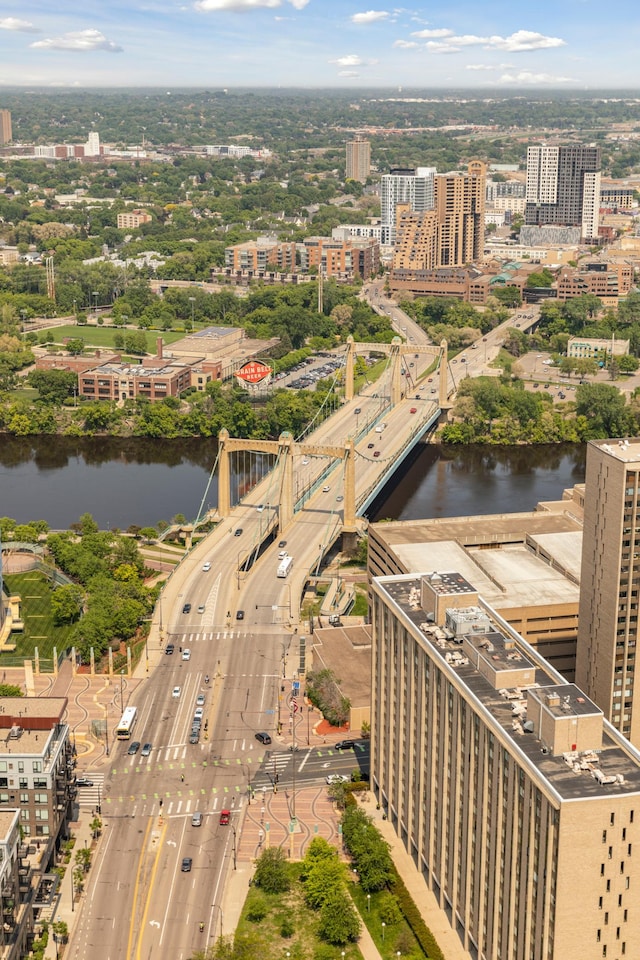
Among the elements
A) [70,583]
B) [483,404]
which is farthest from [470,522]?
[483,404]

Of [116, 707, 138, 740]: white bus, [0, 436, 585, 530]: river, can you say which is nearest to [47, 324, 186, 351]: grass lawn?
[0, 436, 585, 530]: river

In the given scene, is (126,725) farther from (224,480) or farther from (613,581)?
(224,480)

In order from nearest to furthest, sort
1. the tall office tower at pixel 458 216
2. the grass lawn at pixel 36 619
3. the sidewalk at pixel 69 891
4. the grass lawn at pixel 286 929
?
the grass lawn at pixel 286 929
the sidewalk at pixel 69 891
the grass lawn at pixel 36 619
the tall office tower at pixel 458 216

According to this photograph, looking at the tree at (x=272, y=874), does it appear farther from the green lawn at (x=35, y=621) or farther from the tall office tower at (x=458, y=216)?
the tall office tower at (x=458, y=216)

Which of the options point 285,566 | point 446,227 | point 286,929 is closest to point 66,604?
point 285,566

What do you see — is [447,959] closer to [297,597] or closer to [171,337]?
[297,597]

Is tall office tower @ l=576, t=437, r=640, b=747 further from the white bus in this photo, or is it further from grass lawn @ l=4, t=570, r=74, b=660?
grass lawn @ l=4, t=570, r=74, b=660

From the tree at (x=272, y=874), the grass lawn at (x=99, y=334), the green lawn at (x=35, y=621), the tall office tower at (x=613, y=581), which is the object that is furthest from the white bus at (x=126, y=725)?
the grass lawn at (x=99, y=334)
